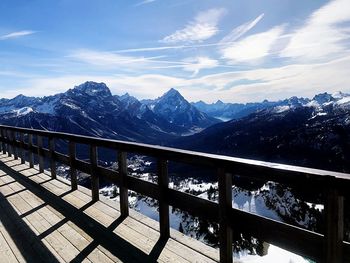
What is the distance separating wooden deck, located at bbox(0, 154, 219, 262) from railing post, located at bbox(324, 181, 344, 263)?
1.87 meters

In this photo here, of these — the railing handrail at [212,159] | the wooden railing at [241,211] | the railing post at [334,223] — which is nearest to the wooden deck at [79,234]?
the wooden railing at [241,211]

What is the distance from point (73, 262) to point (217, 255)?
187cm

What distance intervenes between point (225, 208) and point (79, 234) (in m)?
2.82

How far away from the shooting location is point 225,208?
432 cm

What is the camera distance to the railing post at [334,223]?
3.14m

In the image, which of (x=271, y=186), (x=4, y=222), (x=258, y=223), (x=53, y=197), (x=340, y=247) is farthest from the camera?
(x=271, y=186)

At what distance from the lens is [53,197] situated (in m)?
8.66

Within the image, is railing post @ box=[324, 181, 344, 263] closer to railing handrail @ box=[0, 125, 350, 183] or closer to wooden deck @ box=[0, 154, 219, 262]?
railing handrail @ box=[0, 125, 350, 183]

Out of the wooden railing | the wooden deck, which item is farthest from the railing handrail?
the wooden deck

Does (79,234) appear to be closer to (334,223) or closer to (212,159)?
(212,159)

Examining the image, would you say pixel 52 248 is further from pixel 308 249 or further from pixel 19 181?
pixel 19 181

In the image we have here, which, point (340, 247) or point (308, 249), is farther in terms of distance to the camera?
point (308, 249)

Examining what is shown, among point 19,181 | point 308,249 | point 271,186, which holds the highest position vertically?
point 308,249

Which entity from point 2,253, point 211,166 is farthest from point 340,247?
point 2,253
